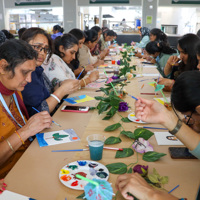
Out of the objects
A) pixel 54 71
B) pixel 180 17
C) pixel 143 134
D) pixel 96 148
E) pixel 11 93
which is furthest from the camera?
pixel 180 17

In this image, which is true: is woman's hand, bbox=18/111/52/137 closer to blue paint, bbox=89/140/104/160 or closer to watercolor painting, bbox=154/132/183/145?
blue paint, bbox=89/140/104/160

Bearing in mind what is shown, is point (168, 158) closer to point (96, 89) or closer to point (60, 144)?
point (60, 144)

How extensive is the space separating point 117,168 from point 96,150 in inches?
4.9

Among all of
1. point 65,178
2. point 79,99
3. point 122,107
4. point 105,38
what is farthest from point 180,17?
point 65,178

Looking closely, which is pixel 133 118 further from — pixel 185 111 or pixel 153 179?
pixel 153 179

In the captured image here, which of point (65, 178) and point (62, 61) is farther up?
point (62, 61)

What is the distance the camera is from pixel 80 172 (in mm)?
922

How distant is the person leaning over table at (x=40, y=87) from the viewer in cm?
161

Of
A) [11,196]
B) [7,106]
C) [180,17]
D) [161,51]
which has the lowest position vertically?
[11,196]

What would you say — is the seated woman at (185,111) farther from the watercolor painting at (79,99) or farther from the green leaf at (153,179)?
the watercolor painting at (79,99)

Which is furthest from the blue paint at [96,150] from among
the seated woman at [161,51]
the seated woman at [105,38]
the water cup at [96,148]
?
the seated woman at [105,38]

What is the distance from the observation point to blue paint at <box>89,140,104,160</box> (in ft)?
3.27

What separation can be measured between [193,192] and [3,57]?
109 centimetres

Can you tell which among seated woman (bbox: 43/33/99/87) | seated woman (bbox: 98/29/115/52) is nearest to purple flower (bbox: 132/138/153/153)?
seated woman (bbox: 43/33/99/87)
